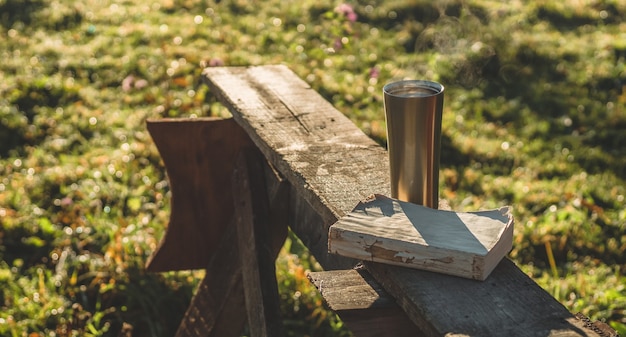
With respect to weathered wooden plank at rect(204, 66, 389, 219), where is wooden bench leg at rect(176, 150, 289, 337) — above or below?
below

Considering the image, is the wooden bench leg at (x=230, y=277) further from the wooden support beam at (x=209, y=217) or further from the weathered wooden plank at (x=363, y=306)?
the weathered wooden plank at (x=363, y=306)

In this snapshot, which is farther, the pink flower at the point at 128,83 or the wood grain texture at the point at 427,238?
the pink flower at the point at 128,83

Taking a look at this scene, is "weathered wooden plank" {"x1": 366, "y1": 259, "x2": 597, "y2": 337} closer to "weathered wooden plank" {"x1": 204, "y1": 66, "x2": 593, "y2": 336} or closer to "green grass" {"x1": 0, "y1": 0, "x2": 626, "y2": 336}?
"weathered wooden plank" {"x1": 204, "y1": 66, "x2": 593, "y2": 336}

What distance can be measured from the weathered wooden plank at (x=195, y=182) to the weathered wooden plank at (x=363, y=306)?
135cm

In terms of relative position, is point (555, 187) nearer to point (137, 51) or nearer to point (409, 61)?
point (409, 61)

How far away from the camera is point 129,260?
337 centimetres

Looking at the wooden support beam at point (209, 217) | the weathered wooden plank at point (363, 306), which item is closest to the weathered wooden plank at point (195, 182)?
the wooden support beam at point (209, 217)

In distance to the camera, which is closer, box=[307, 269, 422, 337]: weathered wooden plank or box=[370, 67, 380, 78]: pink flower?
box=[307, 269, 422, 337]: weathered wooden plank

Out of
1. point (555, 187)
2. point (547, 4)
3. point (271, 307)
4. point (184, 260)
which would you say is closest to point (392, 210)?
point (271, 307)

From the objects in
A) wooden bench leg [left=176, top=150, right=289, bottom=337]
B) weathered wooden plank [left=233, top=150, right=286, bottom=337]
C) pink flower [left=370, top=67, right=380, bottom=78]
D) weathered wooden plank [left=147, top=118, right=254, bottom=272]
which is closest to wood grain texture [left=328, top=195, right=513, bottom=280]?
weathered wooden plank [left=233, top=150, right=286, bottom=337]

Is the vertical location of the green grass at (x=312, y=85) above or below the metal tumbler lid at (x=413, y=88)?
below

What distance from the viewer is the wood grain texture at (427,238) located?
1302 mm

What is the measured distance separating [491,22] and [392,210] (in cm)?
569

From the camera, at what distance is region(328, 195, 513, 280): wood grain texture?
1302 mm
